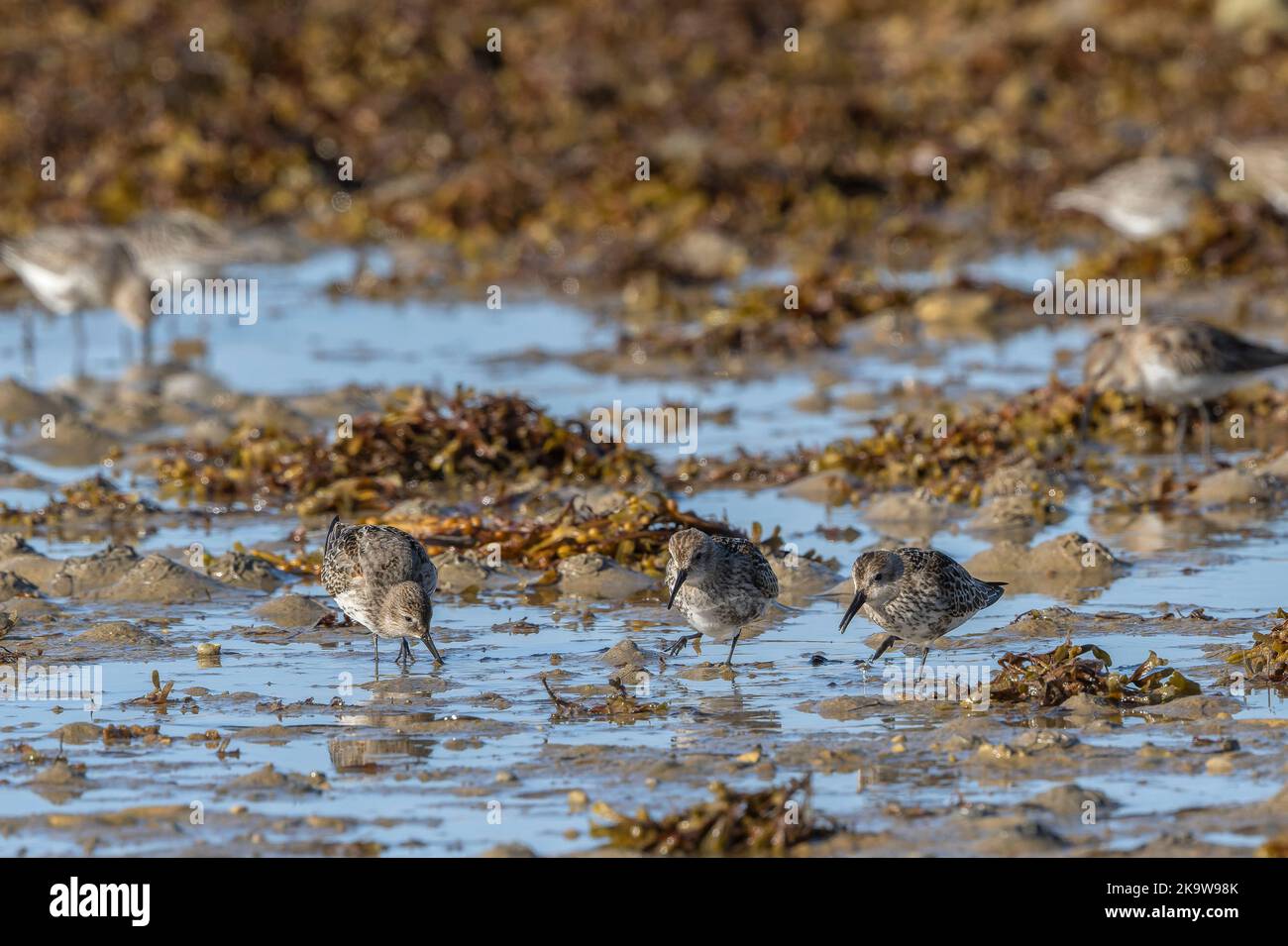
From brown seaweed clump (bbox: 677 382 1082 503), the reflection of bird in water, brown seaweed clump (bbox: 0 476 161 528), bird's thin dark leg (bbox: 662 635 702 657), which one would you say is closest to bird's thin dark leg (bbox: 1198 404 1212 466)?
brown seaweed clump (bbox: 677 382 1082 503)

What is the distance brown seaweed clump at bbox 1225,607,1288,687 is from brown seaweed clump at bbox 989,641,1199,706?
0.28 m

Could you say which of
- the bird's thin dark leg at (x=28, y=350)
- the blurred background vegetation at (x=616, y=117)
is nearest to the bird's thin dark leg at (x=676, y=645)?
the bird's thin dark leg at (x=28, y=350)

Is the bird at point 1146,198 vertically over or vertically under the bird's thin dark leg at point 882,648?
over

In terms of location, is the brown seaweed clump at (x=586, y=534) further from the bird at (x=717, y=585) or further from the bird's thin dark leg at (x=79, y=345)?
the bird's thin dark leg at (x=79, y=345)

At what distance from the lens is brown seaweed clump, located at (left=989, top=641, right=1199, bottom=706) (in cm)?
734

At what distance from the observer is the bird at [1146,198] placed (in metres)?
17.8

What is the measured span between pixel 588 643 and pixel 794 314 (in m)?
8.05

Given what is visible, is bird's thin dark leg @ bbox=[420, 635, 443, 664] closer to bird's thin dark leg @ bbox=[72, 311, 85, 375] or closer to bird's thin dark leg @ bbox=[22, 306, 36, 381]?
bird's thin dark leg @ bbox=[22, 306, 36, 381]

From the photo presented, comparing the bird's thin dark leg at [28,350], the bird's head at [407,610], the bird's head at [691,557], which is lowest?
the bird's head at [407,610]

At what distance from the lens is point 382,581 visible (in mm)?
8297

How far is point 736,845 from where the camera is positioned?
597cm

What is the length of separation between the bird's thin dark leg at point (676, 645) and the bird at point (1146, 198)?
1038 cm

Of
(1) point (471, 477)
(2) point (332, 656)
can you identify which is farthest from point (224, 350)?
(2) point (332, 656)
